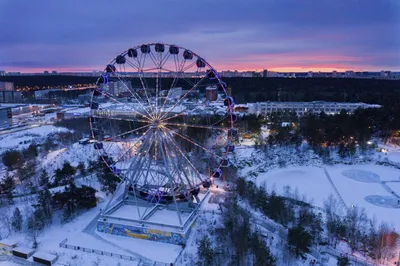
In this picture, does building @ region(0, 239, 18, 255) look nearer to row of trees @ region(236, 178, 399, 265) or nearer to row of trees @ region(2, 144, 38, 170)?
row of trees @ region(2, 144, 38, 170)

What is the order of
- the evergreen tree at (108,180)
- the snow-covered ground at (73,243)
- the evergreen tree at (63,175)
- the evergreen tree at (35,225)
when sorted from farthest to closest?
the evergreen tree at (63,175) < the evergreen tree at (108,180) < the evergreen tree at (35,225) < the snow-covered ground at (73,243)

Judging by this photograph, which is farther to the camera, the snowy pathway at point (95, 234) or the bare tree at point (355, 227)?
the bare tree at point (355, 227)

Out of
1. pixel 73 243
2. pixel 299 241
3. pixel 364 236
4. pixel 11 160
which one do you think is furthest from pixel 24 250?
pixel 364 236

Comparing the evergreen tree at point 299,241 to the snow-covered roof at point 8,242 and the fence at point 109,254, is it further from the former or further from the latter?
the snow-covered roof at point 8,242

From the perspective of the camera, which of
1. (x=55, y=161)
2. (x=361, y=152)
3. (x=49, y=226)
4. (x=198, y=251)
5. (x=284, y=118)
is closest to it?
(x=198, y=251)

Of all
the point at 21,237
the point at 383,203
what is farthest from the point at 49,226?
the point at 383,203

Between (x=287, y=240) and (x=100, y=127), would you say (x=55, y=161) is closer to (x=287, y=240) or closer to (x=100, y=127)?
(x=100, y=127)

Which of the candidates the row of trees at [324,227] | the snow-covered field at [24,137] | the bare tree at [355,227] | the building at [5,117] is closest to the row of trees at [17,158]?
the snow-covered field at [24,137]

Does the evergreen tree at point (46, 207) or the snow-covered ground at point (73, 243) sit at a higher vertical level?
the evergreen tree at point (46, 207)
